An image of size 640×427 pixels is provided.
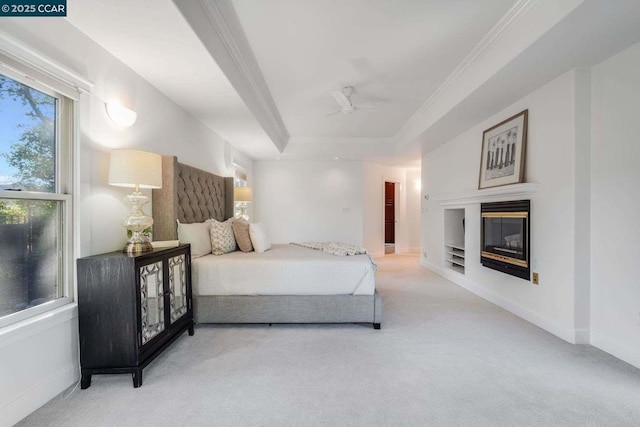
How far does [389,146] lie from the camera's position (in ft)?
20.1

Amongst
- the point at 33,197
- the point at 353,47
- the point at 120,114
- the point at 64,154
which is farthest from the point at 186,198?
the point at 353,47

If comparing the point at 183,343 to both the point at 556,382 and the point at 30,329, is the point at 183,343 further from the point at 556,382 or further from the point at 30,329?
the point at 556,382

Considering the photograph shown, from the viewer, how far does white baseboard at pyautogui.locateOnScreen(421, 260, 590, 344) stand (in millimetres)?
2508

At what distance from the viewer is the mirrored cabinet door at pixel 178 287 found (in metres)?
2.36

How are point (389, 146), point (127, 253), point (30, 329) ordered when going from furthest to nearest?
point (389, 146)
point (127, 253)
point (30, 329)

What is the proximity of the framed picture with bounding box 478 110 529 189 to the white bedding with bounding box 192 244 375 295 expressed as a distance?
78.0 inches

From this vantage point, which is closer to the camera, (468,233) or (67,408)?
(67,408)

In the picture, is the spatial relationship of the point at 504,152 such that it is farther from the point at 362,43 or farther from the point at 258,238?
the point at 258,238

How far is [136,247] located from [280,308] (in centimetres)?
138

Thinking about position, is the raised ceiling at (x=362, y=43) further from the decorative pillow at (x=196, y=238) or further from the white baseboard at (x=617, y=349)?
the white baseboard at (x=617, y=349)

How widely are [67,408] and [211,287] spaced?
1.29 meters

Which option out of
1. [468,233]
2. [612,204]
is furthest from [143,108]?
[468,233]

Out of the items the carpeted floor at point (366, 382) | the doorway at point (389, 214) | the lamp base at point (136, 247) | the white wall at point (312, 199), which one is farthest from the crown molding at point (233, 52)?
the doorway at point (389, 214)

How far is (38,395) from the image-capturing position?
169 centimetres
